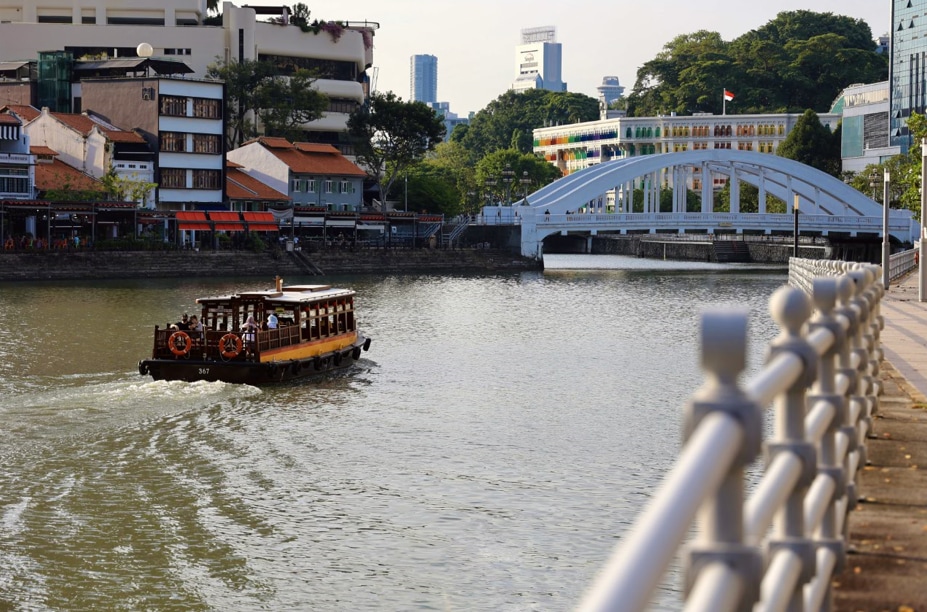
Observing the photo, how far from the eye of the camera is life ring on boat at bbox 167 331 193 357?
31.8 metres

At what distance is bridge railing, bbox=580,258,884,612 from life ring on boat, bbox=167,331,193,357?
2643cm

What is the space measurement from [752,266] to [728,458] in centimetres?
10273

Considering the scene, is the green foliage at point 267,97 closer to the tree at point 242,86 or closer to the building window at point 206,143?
the tree at point 242,86

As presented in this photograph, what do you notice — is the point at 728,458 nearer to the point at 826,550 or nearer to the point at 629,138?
the point at 826,550

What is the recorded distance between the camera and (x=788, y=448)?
13.9 feet

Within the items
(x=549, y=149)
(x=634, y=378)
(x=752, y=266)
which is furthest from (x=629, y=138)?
(x=634, y=378)

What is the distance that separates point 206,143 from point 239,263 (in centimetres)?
955

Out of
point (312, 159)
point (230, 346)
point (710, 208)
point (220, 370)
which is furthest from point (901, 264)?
point (312, 159)

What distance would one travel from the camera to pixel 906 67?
119m

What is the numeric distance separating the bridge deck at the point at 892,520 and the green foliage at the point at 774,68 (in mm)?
153062

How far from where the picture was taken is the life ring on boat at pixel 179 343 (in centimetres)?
3177

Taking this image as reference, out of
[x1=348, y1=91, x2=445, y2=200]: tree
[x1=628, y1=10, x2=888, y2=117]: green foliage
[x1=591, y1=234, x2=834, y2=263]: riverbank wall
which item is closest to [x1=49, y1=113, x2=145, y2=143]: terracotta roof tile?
[x1=348, y1=91, x2=445, y2=200]: tree

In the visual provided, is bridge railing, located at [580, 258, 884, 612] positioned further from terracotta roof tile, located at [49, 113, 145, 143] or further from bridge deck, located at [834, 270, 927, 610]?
terracotta roof tile, located at [49, 113, 145, 143]

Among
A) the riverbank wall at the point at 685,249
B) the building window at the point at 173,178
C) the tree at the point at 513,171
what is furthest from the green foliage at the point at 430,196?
the building window at the point at 173,178
